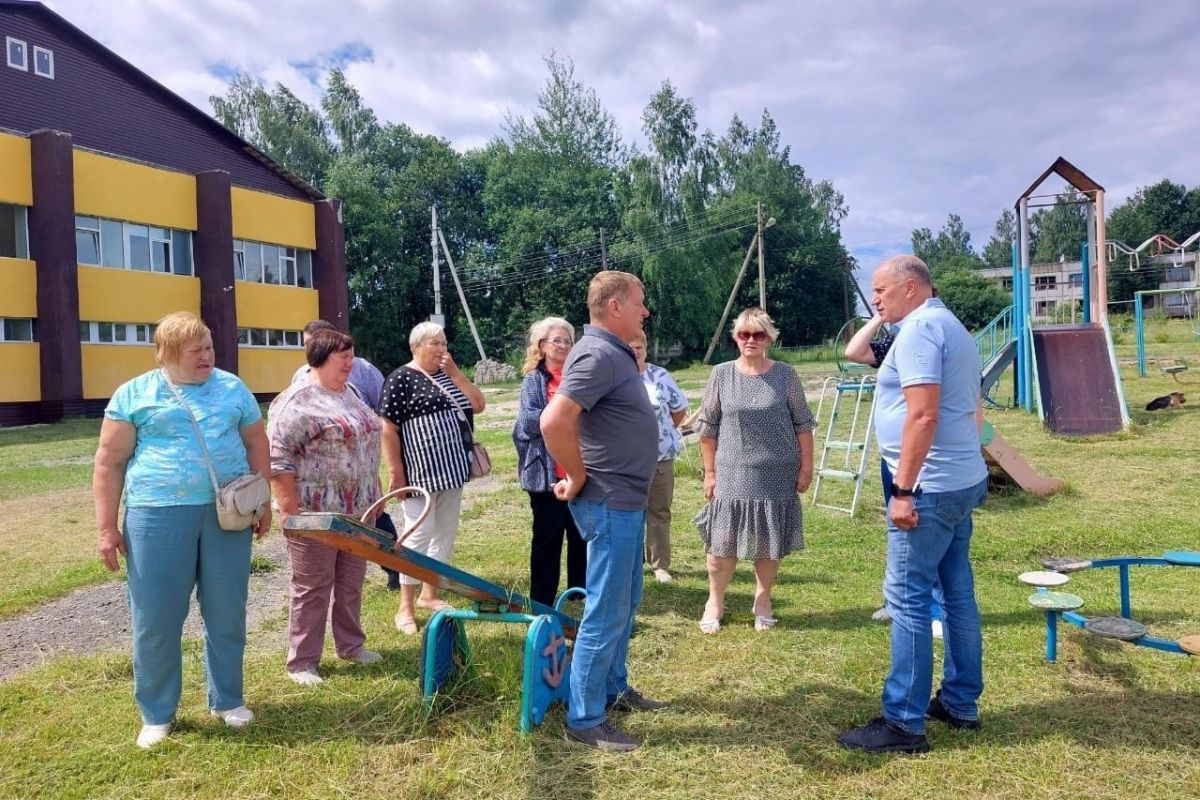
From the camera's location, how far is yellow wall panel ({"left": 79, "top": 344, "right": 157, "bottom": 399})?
2198cm

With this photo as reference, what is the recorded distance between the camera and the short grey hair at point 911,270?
131 inches

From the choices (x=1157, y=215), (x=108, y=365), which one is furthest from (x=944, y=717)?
(x=1157, y=215)

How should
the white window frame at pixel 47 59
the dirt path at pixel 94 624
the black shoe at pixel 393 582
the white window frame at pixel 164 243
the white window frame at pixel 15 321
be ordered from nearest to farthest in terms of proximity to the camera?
the dirt path at pixel 94 624
the black shoe at pixel 393 582
the white window frame at pixel 15 321
the white window frame at pixel 47 59
the white window frame at pixel 164 243

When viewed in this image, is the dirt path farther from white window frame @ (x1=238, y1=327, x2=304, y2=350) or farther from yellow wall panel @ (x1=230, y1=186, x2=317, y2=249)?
yellow wall panel @ (x1=230, y1=186, x2=317, y2=249)

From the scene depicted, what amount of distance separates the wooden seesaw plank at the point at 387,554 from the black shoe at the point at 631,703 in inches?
17.4

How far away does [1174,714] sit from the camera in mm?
3424

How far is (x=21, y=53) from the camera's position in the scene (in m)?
22.1

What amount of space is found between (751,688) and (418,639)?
73.6 inches

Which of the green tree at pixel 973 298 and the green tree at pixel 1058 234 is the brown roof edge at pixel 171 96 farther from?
the green tree at pixel 1058 234

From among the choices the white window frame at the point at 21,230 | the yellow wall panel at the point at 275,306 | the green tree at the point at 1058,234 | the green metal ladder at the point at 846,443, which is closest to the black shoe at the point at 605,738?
the green metal ladder at the point at 846,443

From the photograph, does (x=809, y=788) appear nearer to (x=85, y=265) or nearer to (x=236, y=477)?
(x=236, y=477)

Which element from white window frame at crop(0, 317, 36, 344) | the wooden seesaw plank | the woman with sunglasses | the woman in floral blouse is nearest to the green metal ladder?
the woman with sunglasses

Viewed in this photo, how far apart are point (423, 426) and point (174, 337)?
1544mm

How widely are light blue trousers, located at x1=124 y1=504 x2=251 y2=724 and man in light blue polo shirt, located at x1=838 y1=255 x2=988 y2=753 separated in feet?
8.39
